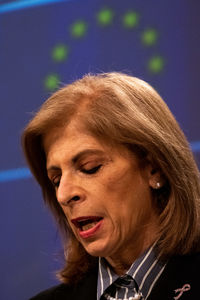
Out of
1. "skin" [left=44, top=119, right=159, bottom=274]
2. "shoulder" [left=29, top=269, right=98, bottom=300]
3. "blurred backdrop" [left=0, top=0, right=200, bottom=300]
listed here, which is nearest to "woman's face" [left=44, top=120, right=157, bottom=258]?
"skin" [left=44, top=119, right=159, bottom=274]

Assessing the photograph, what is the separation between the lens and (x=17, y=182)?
94.7 inches

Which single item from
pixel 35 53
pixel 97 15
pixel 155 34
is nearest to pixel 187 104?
pixel 155 34

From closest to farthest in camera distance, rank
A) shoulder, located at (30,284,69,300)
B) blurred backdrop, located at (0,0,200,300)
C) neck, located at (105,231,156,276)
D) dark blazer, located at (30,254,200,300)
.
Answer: dark blazer, located at (30,254,200,300) < neck, located at (105,231,156,276) < shoulder, located at (30,284,69,300) < blurred backdrop, located at (0,0,200,300)

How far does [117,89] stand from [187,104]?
590mm

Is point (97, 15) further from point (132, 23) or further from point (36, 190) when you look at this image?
point (36, 190)

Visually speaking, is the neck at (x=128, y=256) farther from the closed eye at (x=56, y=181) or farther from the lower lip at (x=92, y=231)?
the closed eye at (x=56, y=181)

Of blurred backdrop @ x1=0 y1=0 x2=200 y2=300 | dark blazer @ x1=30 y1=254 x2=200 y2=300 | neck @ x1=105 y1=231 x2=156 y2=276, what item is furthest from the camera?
blurred backdrop @ x1=0 y1=0 x2=200 y2=300

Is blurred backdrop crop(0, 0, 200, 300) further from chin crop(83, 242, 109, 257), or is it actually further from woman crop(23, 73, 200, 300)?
chin crop(83, 242, 109, 257)

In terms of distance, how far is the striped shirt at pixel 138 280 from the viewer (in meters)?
1.58

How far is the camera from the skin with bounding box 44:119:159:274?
156 cm

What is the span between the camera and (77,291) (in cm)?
177

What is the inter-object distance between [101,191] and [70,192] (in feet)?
0.24

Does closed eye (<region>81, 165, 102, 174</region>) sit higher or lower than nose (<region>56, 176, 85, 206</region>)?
higher

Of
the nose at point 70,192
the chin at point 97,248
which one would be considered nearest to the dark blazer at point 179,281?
the chin at point 97,248
